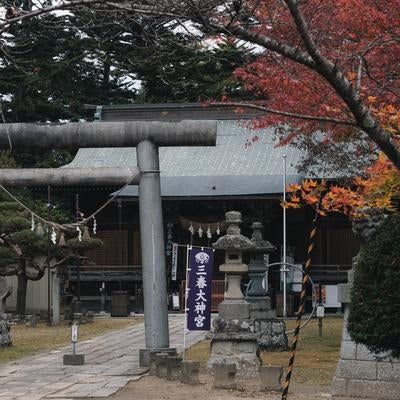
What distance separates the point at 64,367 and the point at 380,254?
22.9ft

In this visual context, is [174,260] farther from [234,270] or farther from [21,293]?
[234,270]

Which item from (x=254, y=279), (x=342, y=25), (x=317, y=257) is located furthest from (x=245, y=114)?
(x=342, y=25)

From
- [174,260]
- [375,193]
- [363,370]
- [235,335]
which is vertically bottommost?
[363,370]

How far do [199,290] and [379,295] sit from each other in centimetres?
544

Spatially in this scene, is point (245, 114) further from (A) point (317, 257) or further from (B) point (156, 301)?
(B) point (156, 301)

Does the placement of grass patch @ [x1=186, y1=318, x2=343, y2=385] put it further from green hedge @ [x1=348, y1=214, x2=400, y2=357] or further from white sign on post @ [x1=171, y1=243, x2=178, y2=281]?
white sign on post @ [x1=171, y1=243, x2=178, y2=281]

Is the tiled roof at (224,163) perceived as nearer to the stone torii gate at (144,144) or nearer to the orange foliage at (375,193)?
the stone torii gate at (144,144)

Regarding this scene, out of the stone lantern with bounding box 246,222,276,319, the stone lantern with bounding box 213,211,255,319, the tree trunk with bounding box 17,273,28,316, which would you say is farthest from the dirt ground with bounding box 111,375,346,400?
the tree trunk with bounding box 17,273,28,316

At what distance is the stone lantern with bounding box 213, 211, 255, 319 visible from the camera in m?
12.3

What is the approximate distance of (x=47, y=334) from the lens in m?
19.9

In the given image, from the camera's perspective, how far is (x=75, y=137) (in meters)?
14.1

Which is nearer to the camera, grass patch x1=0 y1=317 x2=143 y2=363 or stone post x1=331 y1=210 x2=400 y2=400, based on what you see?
stone post x1=331 y1=210 x2=400 y2=400

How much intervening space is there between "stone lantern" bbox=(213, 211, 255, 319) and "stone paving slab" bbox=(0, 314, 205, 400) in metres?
1.70

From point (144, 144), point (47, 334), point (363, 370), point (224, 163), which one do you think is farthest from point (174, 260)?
point (363, 370)
